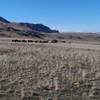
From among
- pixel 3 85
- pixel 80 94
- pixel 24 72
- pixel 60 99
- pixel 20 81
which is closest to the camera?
pixel 60 99

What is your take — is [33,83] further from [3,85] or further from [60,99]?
[60,99]

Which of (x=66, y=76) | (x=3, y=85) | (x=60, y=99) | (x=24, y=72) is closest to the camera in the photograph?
(x=60, y=99)

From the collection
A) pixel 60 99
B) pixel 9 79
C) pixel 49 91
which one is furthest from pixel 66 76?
pixel 60 99

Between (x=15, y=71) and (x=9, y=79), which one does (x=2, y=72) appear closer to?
(x=15, y=71)

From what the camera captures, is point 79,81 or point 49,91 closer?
point 49,91

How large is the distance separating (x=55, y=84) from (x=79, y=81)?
1.35 metres

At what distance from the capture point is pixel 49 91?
13.7 m

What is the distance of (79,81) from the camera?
16000 mm

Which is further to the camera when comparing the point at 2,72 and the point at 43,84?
the point at 2,72

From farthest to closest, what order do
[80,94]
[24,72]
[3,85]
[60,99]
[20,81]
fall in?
[24,72] < [20,81] < [3,85] < [80,94] < [60,99]

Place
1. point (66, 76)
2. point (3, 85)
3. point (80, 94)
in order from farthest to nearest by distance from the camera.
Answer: point (66, 76) → point (3, 85) → point (80, 94)

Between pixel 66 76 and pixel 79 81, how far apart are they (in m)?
1.79

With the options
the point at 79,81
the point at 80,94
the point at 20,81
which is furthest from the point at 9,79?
the point at 80,94

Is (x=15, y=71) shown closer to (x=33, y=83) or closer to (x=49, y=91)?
(x=33, y=83)
